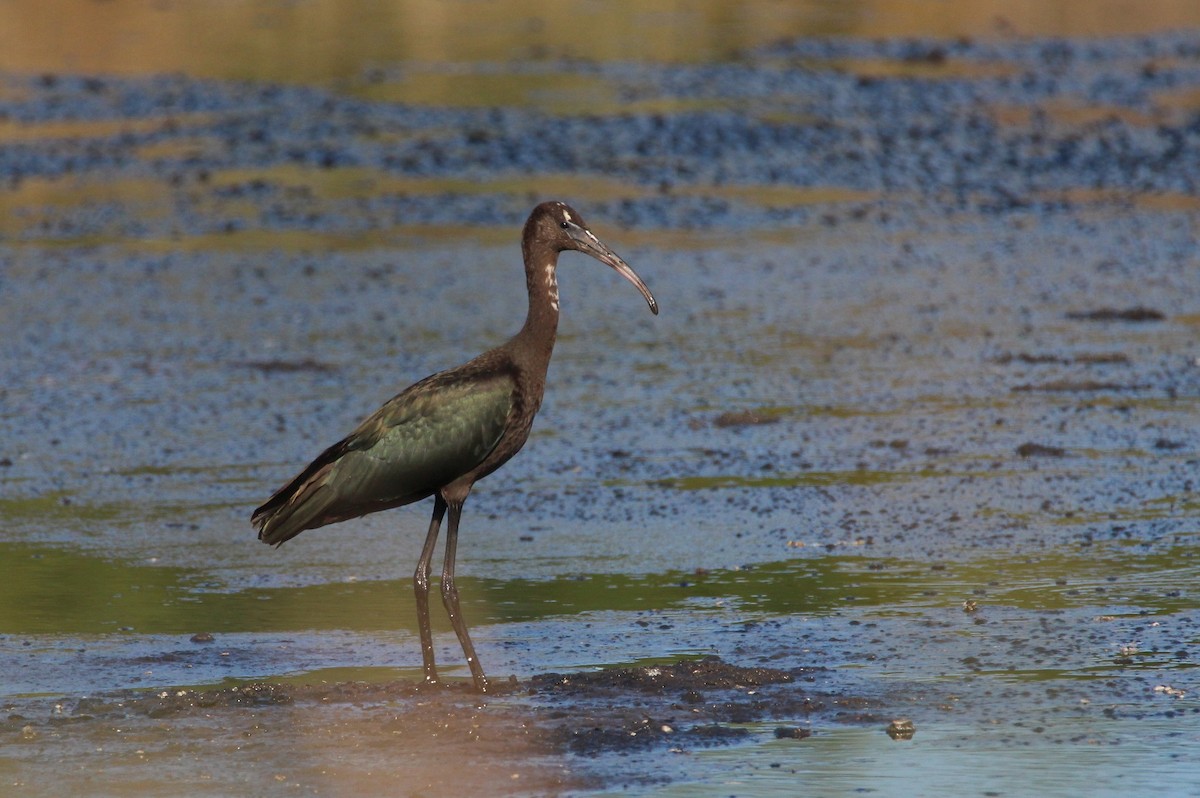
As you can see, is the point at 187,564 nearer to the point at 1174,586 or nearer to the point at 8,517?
the point at 8,517

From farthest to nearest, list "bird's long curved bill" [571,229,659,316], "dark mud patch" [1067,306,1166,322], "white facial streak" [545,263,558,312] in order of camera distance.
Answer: "dark mud patch" [1067,306,1166,322], "bird's long curved bill" [571,229,659,316], "white facial streak" [545,263,558,312]

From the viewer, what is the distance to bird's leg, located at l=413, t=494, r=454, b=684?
22.9ft

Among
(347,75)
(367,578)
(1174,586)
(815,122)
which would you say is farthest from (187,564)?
(347,75)

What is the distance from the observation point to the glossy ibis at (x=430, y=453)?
7102 millimetres

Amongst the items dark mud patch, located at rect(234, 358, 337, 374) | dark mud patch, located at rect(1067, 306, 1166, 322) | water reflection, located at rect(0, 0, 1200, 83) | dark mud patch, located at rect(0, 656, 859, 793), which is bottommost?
dark mud patch, located at rect(0, 656, 859, 793)

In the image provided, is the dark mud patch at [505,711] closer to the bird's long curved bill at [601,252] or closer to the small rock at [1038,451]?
the bird's long curved bill at [601,252]

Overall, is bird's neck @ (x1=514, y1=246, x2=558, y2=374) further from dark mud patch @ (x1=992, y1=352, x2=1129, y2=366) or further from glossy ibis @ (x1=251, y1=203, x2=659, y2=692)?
dark mud patch @ (x1=992, y1=352, x2=1129, y2=366)

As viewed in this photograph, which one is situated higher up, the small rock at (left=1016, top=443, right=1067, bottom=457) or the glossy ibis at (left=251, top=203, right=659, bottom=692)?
the glossy ibis at (left=251, top=203, right=659, bottom=692)

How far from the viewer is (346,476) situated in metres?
7.22

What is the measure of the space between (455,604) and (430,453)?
20.8 inches

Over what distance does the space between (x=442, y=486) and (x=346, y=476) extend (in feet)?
1.08

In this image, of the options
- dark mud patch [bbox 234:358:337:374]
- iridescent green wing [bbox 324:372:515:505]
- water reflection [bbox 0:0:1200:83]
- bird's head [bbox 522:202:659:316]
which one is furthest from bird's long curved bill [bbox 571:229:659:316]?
water reflection [bbox 0:0:1200:83]

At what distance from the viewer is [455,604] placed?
718 cm

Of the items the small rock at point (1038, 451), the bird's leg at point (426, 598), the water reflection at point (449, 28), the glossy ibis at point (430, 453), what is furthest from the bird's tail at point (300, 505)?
the water reflection at point (449, 28)
